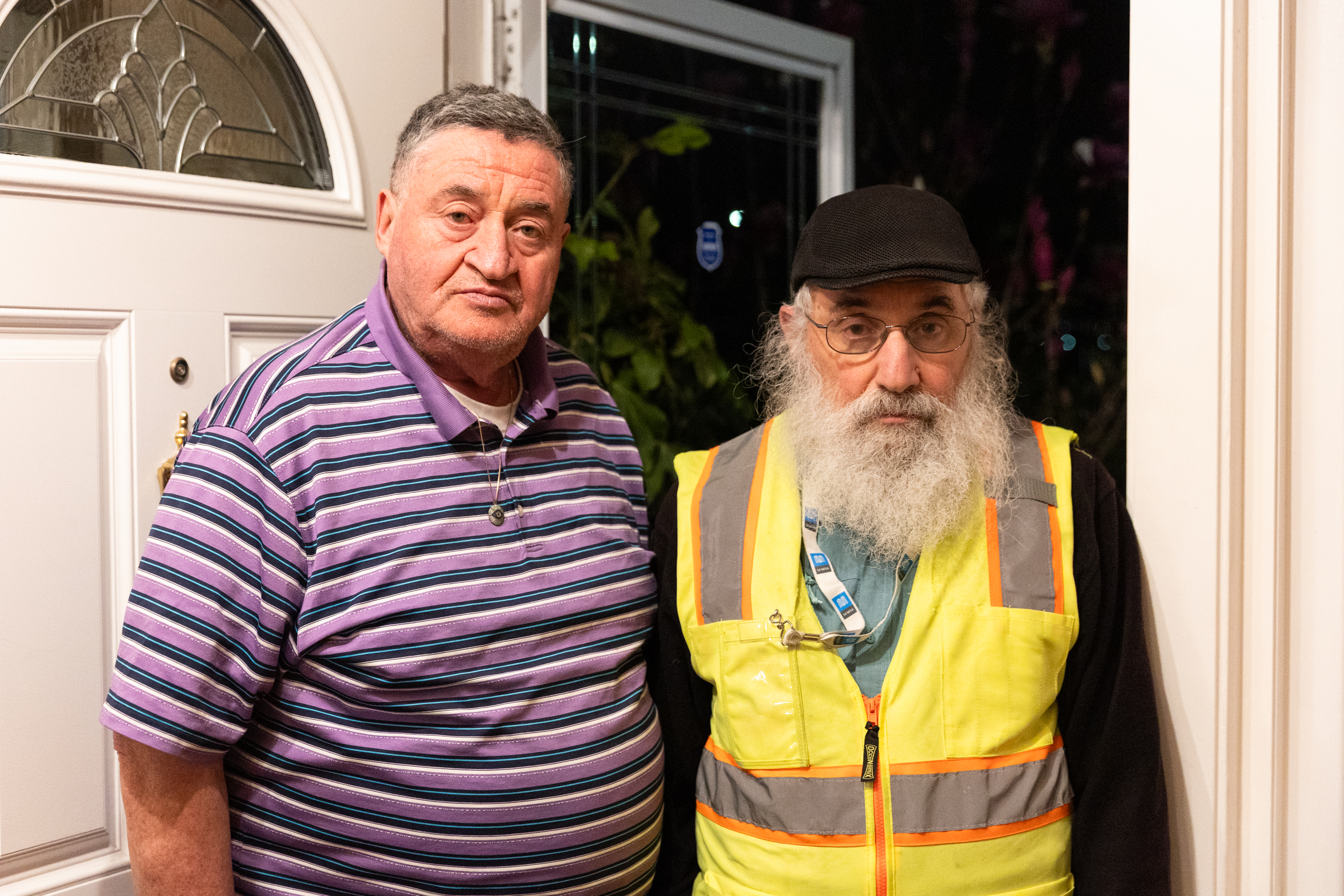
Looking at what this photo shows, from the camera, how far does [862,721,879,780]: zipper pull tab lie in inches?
54.3

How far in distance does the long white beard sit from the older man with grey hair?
362 mm

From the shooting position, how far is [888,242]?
1.46 m

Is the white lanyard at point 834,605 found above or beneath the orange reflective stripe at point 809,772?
above

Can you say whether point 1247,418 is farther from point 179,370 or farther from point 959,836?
point 179,370

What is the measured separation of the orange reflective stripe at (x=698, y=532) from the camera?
1.52m

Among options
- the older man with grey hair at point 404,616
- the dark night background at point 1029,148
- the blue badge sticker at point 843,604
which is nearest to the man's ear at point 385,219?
the older man with grey hair at point 404,616

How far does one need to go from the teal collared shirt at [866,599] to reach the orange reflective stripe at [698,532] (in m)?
0.16

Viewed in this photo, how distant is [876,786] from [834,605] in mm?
249

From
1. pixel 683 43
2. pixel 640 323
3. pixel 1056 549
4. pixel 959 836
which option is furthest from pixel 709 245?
pixel 959 836

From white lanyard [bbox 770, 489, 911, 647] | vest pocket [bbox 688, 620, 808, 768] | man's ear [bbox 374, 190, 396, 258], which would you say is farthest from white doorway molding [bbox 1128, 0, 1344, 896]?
man's ear [bbox 374, 190, 396, 258]

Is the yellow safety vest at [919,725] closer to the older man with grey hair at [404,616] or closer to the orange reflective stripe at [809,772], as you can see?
the orange reflective stripe at [809,772]

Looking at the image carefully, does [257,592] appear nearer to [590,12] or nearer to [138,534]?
[138,534]

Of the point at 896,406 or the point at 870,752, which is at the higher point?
the point at 896,406

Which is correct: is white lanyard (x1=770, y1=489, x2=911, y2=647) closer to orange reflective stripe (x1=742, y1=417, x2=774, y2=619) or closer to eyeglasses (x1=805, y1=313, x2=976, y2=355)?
orange reflective stripe (x1=742, y1=417, x2=774, y2=619)
